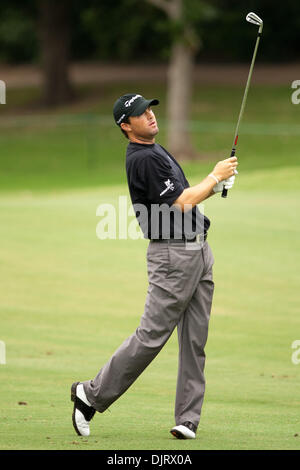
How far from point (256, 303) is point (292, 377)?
→ 356cm

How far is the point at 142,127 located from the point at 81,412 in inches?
71.6

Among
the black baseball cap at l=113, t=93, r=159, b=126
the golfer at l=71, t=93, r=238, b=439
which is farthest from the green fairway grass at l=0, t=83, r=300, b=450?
the black baseball cap at l=113, t=93, r=159, b=126

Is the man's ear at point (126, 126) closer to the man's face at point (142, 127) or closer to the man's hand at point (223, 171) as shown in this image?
the man's face at point (142, 127)

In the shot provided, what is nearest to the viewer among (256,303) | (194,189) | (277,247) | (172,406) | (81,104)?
(194,189)

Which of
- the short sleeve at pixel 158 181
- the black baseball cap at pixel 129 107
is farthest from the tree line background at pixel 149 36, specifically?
the short sleeve at pixel 158 181

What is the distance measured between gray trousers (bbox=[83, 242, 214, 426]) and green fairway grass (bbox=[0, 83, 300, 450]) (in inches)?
11.2

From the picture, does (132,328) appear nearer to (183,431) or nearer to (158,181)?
(183,431)

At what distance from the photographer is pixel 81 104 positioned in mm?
43625

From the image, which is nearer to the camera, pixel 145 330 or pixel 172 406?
pixel 145 330

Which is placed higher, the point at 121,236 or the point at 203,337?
the point at 203,337

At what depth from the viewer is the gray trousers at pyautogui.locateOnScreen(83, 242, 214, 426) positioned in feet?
20.0

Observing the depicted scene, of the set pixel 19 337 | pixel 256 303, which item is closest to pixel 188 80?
pixel 256 303

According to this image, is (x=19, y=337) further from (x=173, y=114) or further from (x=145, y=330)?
(x=173, y=114)
